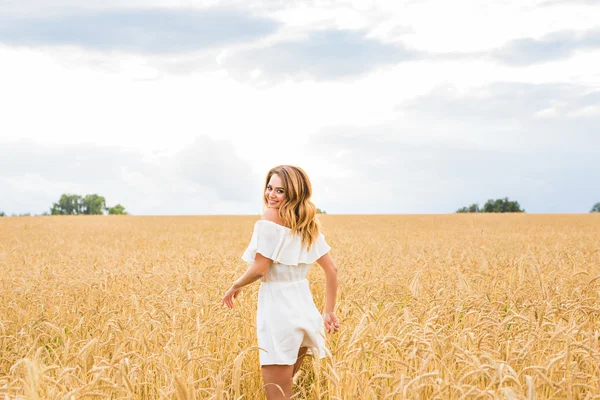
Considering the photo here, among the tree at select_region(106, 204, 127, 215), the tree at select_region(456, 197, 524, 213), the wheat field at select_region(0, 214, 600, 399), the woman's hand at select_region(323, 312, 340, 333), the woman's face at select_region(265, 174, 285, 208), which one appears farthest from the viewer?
the tree at select_region(106, 204, 127, 215)

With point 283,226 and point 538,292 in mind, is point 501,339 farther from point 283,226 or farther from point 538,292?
point 538,292

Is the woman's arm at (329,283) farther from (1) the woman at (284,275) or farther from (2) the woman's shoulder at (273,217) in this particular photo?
(2) the woman's shoulder at (273,217)

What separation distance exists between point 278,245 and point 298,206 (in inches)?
12.3

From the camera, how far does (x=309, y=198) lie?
3529 mm

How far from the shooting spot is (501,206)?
8138cm

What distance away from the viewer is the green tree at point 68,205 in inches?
3492

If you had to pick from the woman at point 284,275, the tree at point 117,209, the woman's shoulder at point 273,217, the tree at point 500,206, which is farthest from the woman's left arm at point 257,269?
the tree at point 117,209

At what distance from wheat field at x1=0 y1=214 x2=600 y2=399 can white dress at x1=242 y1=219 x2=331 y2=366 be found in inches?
9.9

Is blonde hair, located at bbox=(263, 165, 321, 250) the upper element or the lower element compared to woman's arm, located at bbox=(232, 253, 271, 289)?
upper

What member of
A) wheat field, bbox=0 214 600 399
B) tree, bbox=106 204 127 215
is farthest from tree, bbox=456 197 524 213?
wheat field, bbox=0 214 600 399

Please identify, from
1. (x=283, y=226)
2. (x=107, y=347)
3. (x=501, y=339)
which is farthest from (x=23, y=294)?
(x=501, y=339)

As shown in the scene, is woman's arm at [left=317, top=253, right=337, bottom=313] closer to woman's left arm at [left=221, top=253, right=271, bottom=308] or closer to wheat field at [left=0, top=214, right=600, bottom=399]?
wheat field at [left=0, top=214, right=600, bottom=399]

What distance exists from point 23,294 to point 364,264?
16.5 feet

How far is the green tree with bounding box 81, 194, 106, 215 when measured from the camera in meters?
92.5
